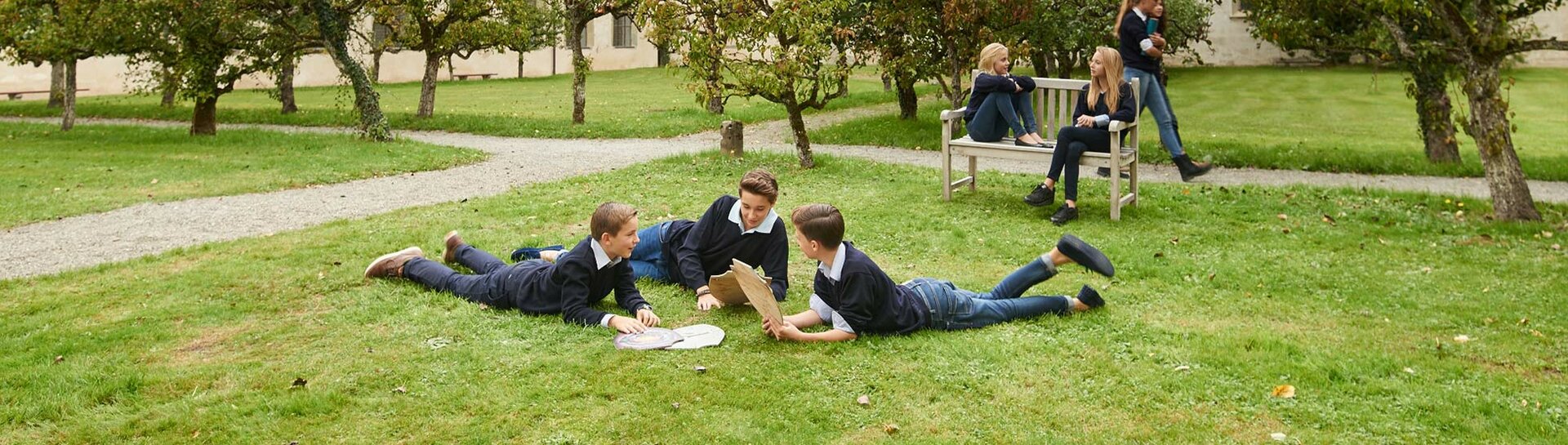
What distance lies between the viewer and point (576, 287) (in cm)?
638

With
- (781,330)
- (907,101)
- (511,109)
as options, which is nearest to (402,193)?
(781,330)

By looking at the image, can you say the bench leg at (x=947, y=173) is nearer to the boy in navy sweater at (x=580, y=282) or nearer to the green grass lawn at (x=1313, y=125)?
the green grass lawn at (x=1313, y=125)

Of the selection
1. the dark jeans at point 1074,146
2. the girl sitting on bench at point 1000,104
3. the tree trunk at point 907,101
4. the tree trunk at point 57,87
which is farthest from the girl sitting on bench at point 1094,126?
the tree trunk at point 57,87

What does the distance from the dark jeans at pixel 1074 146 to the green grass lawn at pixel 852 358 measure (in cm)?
99

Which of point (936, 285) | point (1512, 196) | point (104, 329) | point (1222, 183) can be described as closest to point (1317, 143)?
point (1222, 183)

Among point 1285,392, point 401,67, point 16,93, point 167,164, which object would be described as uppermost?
point 401,67

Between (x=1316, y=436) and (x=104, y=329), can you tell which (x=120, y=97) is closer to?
(x=104, y=329)

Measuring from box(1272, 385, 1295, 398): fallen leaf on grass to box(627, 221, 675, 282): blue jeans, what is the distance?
3375 millimetres

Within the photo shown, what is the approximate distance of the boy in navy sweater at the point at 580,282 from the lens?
6176mm

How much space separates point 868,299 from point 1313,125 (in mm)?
16442

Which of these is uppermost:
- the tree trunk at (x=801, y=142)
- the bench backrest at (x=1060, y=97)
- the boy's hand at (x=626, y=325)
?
the bench backrest at (x=1060, y=97)

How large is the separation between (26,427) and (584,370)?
214cm

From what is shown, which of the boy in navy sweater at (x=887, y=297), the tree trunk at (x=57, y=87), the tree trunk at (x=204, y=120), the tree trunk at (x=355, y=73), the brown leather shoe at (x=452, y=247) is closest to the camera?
the boy in navy sweater at (x=887, y=297)

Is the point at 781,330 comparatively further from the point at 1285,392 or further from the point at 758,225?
the point at 1285,392
